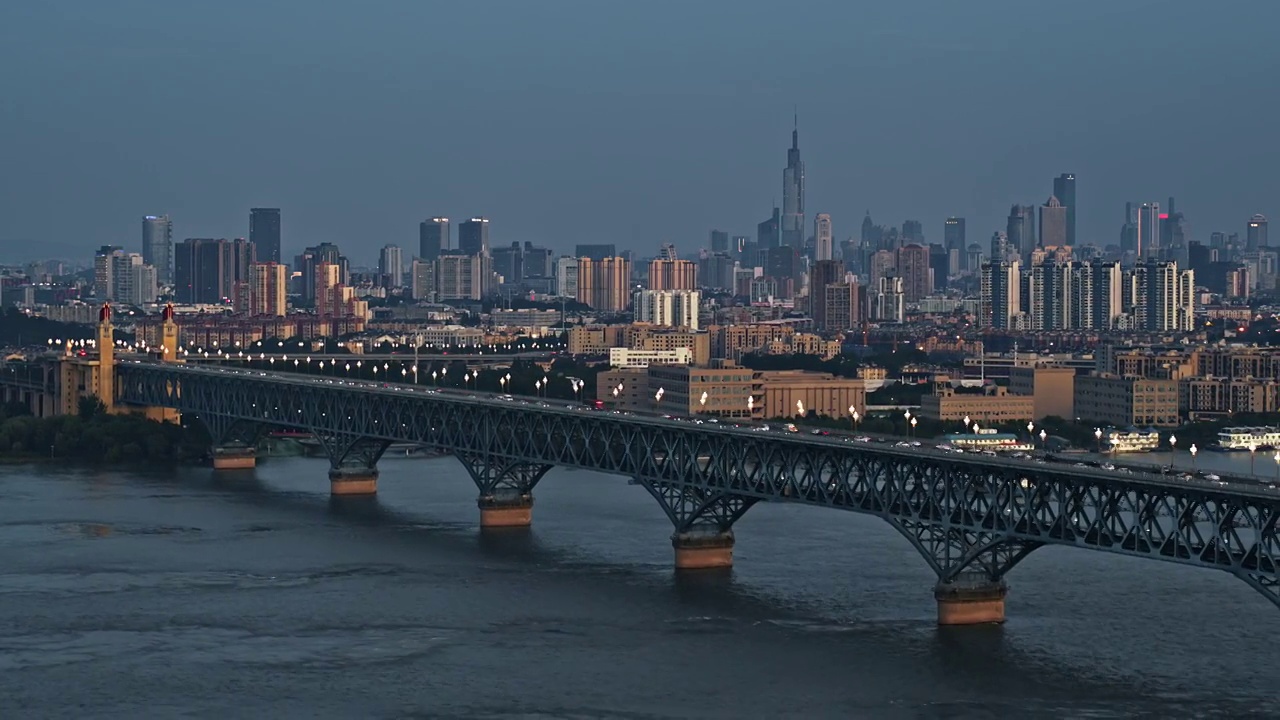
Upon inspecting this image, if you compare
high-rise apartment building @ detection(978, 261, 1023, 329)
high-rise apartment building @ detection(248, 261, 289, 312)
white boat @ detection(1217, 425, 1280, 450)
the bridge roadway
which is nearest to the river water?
the bridge roadway

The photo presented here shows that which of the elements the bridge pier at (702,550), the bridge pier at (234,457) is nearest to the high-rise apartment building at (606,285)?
the bridge pier at (234,457)

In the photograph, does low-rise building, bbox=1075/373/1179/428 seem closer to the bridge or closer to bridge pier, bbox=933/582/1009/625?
the bridge

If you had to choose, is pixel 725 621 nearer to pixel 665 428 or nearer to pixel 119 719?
pixel 665 428

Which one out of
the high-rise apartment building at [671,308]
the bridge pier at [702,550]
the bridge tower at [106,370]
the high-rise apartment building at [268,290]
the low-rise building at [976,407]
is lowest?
the bridge pier at [702,550]

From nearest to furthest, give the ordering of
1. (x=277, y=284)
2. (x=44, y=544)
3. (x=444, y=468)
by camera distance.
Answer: (x=44, y=544), (x=444, y=468), (x=277, y=284)

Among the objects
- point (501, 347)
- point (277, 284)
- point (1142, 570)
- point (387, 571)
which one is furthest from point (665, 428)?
point (277, 284)

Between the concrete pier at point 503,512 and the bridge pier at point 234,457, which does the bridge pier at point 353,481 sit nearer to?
the bridge pier at point 234,457

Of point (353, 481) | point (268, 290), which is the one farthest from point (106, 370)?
point (268, 290)
